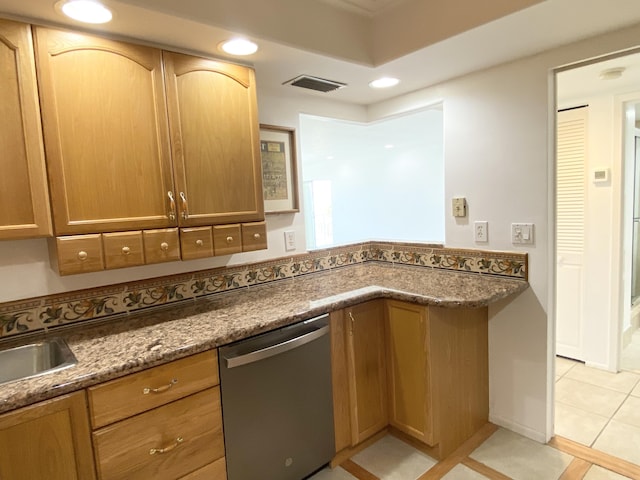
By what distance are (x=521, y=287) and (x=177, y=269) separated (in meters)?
1.80

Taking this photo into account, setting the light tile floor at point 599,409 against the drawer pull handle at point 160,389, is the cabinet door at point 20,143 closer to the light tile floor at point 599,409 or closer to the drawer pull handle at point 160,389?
the drawer pull handle at point 160,389

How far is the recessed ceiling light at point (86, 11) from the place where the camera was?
4.10 ft

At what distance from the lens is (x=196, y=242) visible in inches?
66.4

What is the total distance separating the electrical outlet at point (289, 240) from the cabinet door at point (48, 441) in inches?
54.4

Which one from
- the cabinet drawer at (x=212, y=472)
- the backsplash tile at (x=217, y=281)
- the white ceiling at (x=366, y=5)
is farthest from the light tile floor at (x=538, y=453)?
the white ceiling at (x=366, y=5)

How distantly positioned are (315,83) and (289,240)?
94 cm

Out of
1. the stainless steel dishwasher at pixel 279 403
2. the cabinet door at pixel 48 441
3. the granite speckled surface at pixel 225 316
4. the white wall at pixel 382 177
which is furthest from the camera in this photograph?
the white wall at pixel 382 177

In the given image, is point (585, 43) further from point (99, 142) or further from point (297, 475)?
point (297, 475)

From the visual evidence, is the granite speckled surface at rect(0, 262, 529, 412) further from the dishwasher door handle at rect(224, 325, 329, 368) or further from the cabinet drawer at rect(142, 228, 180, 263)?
the cabinet drawer at rect(142, 228, 180, 263)

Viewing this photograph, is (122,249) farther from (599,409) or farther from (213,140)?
(599,409)

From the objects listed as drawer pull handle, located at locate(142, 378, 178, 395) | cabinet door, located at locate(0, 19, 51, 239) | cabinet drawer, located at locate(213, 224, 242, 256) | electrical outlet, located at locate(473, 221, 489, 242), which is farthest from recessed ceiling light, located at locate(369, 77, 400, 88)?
drawer pull handle, located at locate(142, 378, 178, 395)

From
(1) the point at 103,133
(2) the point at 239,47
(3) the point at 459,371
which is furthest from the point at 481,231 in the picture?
(1) the point at 103,133

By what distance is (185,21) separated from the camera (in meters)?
1.40

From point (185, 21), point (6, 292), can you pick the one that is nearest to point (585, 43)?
point (185, 21)
